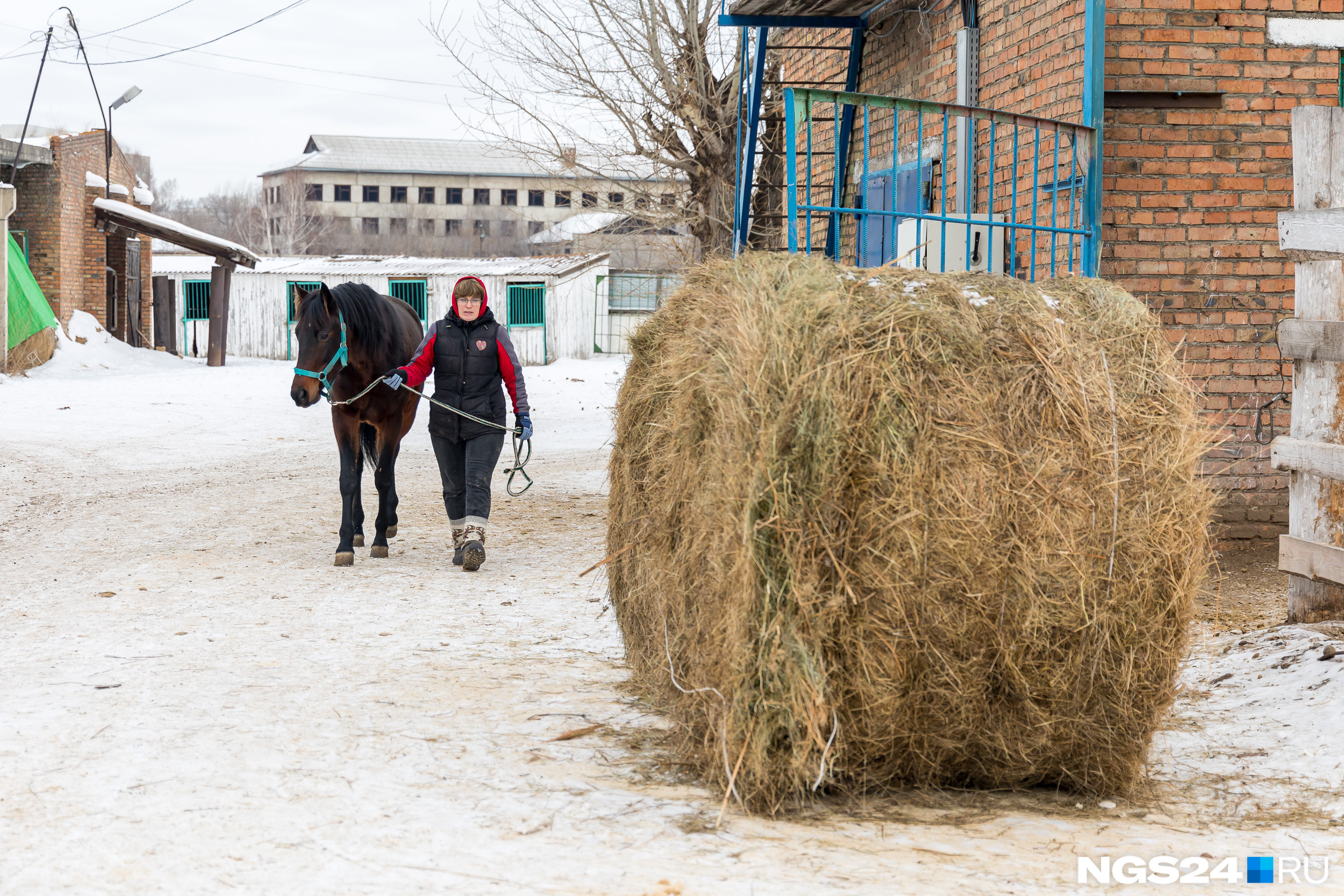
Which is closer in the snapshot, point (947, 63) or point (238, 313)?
point (947, 63)

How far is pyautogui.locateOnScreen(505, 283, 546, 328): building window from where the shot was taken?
28141 mm

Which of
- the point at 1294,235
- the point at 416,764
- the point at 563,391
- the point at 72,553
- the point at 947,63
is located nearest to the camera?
the point at 416,764

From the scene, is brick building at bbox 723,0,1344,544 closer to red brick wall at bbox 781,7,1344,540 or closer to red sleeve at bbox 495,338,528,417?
red brick wall at bbox 781,7,1344,540

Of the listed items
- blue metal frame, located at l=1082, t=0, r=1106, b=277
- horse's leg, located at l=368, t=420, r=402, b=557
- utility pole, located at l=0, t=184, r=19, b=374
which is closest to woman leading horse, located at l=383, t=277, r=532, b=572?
horse's leg, located at l=368, t=420, r=402, b=557

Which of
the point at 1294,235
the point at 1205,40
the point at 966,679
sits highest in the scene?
the point at 1205,40

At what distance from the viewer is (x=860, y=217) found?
10.0 meters

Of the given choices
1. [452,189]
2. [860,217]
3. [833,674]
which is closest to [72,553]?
[833,674]

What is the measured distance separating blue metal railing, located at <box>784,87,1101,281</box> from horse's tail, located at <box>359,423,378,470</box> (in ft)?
9.93

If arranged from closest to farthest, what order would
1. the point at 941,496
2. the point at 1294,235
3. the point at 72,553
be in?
the point at 941,496 < the point at 1294,235 < the point at 72,553

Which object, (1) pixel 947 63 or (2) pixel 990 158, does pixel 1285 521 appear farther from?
(1) pixel 947 63

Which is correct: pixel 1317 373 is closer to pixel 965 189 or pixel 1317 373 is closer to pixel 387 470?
pixel 965 189

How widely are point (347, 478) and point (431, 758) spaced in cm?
379

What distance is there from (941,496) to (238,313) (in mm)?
29049

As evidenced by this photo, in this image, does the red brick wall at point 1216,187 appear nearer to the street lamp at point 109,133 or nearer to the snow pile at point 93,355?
the snow pile at point 93,355
